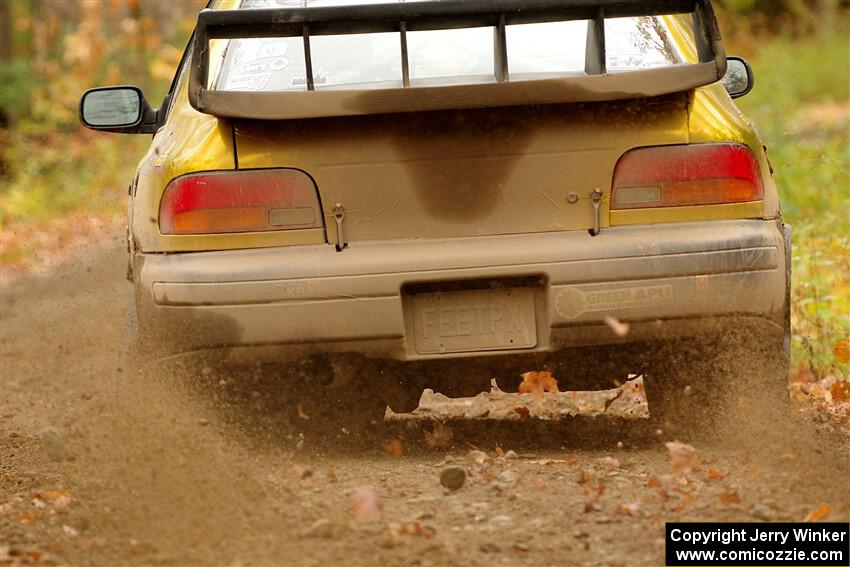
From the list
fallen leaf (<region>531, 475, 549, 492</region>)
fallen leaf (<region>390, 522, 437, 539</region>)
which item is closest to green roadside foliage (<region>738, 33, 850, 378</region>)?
fallen leaf (<region>531, 475, 549, 492</region>)

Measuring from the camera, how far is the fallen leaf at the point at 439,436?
5.09 m

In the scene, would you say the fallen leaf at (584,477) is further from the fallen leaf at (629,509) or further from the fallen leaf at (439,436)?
the fallen leaf at (439,436)

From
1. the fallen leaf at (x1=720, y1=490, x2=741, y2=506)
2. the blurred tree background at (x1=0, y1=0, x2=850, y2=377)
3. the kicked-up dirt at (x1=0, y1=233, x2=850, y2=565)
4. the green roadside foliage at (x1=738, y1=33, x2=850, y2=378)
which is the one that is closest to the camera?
the kicked-up dirt at (x1=0, y1=233, x2=850, y2=565)

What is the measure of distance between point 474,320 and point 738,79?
1677 mm

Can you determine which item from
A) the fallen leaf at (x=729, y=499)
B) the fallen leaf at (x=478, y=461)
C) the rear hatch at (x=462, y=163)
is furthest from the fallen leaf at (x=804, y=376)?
the fallen leaf at (x=729, y=499)

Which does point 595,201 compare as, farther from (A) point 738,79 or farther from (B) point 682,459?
(A) point 738,79

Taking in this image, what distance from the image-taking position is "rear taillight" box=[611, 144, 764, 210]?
435 cm

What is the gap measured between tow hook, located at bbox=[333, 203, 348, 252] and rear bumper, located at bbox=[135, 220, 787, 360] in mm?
22

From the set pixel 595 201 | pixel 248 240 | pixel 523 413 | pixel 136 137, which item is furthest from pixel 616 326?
pixel 136 137

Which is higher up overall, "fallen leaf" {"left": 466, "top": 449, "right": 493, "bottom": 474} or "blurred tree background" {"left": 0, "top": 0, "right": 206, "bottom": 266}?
"blurred tree background" {"left": 0, "top": 0, "right": 206, "bottom": 266}

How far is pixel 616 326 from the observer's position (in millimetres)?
4344

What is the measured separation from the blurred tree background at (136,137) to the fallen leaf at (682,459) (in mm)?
1950

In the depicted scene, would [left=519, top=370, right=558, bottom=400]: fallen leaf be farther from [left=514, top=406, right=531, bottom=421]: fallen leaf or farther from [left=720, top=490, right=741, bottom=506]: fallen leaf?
[left=720, top=490, right=741, bottom=506]: fallen leaf

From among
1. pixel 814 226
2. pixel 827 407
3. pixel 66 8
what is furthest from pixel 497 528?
pixel 66 8
